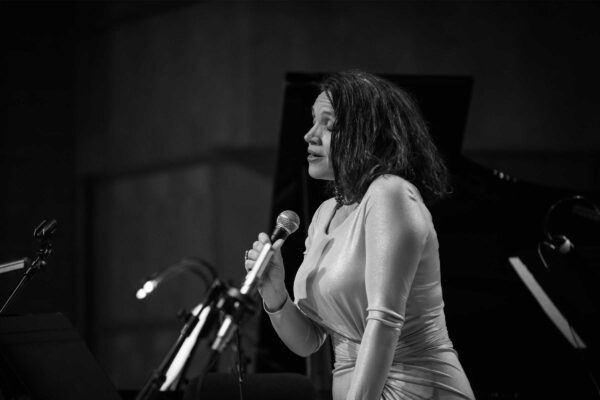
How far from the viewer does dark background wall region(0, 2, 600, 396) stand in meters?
6.96

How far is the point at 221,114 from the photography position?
278 inches

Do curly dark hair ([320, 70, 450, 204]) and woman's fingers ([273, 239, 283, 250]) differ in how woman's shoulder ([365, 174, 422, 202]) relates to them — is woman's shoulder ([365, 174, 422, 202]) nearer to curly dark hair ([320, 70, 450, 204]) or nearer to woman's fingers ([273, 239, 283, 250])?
curly dark hair ([320, 70, 450, 204])

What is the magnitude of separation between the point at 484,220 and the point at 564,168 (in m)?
3.43

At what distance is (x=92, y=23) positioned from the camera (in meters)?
7.23

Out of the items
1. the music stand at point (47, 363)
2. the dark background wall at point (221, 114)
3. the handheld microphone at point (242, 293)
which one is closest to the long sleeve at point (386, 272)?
the handheld microphone at point (242, 293)

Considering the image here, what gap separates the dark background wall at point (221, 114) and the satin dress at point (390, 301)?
5.02 meters

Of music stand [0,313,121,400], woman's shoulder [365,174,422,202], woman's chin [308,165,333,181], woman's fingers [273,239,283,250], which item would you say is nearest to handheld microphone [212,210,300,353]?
woman's fingers [273,239,283,250]

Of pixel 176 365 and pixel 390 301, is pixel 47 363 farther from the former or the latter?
pixel 390 301

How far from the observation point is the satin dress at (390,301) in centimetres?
175

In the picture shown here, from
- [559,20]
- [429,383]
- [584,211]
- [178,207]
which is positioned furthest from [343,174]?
[559,20]

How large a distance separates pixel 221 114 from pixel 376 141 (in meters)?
5.24

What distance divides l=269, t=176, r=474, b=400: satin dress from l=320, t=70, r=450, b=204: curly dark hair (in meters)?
0.06

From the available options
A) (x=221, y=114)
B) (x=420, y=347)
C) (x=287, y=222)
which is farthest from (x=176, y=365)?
(x=221, y=114)

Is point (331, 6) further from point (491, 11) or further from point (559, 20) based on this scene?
point (559, 20)
